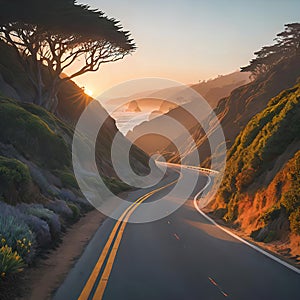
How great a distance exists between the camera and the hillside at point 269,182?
36.8 ft

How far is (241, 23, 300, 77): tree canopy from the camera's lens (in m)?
70.9

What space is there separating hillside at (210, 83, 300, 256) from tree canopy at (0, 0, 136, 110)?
54.5 ft

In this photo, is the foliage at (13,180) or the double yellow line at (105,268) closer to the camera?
the double yellow line at (105,268)

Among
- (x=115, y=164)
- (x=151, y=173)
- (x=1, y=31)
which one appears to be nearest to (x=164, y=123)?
(x=151, y=173)

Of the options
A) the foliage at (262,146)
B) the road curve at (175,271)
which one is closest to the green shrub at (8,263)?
the road curve at (175,271)

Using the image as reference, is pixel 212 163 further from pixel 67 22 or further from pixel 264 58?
pixel 67 22

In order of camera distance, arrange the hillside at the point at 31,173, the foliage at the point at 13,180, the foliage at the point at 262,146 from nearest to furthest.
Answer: the hillside at the point at 31,173
the foliage at the point at 13,180
the foliage at the point at 262,146

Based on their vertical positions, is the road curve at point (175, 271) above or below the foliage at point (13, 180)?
below

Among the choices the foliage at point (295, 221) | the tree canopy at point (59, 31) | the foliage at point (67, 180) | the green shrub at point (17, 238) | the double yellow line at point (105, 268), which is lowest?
the double yellow line at point (105, 268)

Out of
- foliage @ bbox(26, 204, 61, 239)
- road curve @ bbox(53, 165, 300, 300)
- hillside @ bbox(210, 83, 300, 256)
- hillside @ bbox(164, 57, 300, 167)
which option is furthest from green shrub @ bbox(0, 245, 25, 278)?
hillside @ bbox(164, 57, 300, 167)

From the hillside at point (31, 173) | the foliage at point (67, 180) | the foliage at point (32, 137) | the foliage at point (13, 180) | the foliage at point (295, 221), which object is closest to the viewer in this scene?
the hillside at point (31, 173)

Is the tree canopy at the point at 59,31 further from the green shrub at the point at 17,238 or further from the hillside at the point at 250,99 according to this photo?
the hillside at the point at 250,99

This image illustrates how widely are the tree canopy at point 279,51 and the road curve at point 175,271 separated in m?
66.7

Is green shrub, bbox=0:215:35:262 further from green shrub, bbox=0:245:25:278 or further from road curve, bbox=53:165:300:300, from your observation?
road curve, bbox=53:165:300:300
